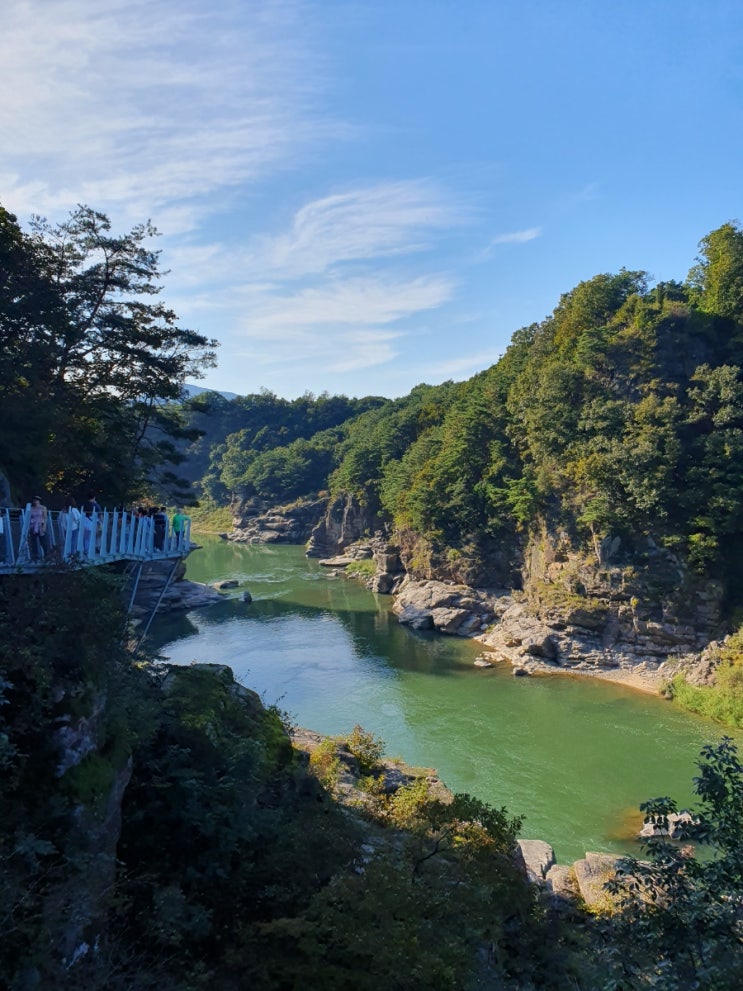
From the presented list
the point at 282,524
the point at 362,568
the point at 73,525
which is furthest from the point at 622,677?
the point at 282,524

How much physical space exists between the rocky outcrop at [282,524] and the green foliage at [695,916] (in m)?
71.2

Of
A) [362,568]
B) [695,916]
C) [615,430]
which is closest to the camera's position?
[695,916]

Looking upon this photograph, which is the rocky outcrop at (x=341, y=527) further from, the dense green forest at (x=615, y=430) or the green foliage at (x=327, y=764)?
the green foliage at (x=327, y=764)

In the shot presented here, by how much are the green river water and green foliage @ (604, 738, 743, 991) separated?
1122 cm

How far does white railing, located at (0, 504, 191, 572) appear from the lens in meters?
8.62

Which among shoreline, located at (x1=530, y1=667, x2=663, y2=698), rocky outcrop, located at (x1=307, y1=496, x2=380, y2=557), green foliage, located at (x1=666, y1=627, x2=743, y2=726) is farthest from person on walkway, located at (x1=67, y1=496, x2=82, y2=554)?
rocky outcrop, located at (x1=307, y1=496, x2=380, y2=557)

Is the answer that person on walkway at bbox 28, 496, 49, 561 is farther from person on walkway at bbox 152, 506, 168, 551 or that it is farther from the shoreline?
the shoreline

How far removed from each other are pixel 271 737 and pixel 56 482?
29.2 ft

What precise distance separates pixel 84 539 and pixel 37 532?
3.99 ft

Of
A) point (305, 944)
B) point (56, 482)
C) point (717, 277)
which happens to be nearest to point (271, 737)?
point (305, 944)

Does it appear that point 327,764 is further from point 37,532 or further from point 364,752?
point 37,532

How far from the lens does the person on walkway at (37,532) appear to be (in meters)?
9.13

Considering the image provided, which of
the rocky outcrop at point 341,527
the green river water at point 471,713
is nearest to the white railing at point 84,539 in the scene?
the green river water at point 471,713

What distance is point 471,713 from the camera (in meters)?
26.0
